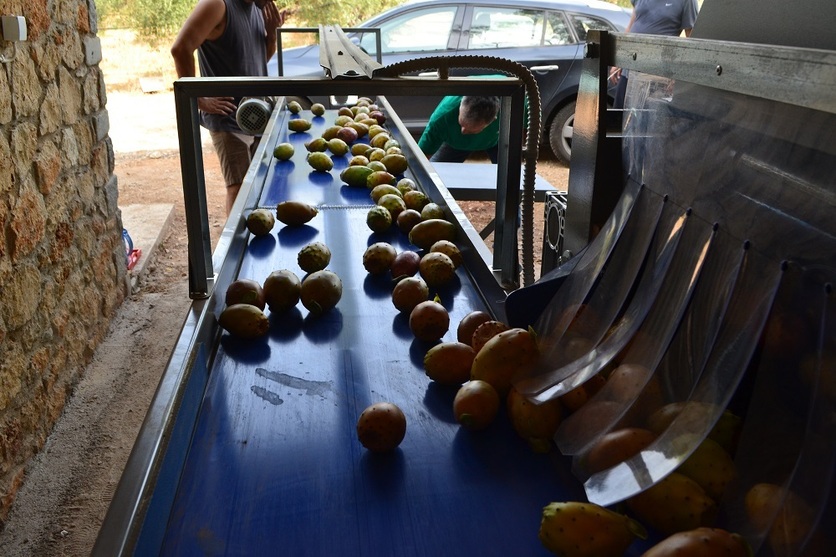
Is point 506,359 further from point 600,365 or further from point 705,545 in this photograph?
point 705,545

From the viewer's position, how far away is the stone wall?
7.53 ft

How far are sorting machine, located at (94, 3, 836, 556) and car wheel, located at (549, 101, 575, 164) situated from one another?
5.73 metres

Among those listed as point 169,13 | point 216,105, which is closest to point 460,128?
point 216,105

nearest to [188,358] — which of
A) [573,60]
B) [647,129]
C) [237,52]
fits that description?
[647,129]

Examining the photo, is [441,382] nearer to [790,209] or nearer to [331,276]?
[331,276]

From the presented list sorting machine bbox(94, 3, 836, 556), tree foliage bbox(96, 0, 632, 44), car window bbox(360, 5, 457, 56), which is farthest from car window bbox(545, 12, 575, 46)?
tree foliage bbox(96, 0, 632, 44)

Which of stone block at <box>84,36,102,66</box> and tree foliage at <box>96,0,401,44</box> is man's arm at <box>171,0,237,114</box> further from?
tree foliage at <box>96,0,401,44</box>

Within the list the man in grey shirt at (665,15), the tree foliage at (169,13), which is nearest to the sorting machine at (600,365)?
the man in grey shirt at (665,15)

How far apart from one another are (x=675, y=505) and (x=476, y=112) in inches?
137

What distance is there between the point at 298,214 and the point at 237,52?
2197 millimetres

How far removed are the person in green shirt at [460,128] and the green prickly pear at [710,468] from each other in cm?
339

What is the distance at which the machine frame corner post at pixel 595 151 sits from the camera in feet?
4.69

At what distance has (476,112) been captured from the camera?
13.8 ft

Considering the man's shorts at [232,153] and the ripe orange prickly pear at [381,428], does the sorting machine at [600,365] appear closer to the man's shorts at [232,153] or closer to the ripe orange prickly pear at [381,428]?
the ripe orange prickly pear at [381,428]
